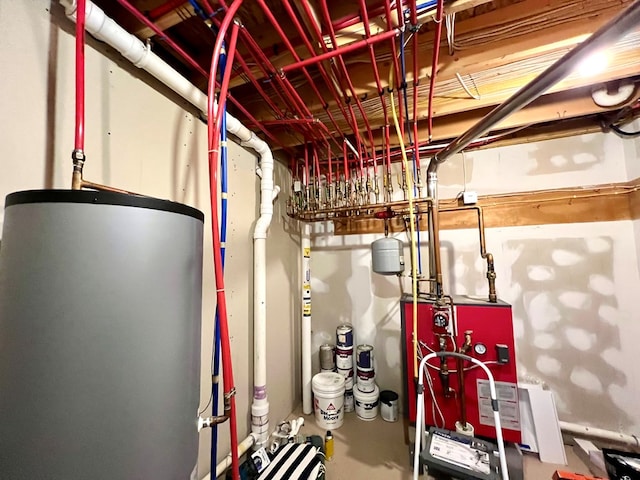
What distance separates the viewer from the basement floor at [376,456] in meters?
1.49

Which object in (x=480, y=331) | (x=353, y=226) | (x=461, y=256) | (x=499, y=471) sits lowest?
(x=499, y=471)

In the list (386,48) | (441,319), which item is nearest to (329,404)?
(441,319)

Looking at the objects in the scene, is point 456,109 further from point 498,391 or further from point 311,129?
point 498,391

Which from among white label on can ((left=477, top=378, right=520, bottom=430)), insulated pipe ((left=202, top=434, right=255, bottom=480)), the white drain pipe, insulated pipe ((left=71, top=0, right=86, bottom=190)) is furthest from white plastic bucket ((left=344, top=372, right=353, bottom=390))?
insulated pipe ((left=71, top=0, right=86, bottom=190))

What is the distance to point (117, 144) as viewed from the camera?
3.27 feet

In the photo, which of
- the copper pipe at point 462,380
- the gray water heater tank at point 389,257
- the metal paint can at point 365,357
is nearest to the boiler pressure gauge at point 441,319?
the copper pipe at point 462,380

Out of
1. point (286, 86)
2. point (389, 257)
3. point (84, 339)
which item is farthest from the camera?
point (389, 257)

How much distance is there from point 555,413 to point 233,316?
7.40 feet

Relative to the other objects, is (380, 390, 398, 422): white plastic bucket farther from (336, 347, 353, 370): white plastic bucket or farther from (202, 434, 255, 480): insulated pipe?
(202, 434, 255, 480): insulated pipe

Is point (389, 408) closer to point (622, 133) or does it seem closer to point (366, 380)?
point (366, 380)

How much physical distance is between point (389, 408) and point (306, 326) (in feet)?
3.03

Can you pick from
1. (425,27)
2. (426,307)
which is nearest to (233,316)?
(426,307)

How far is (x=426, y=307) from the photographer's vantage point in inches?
66.1

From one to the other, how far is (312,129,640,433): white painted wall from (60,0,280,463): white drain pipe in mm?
1116
